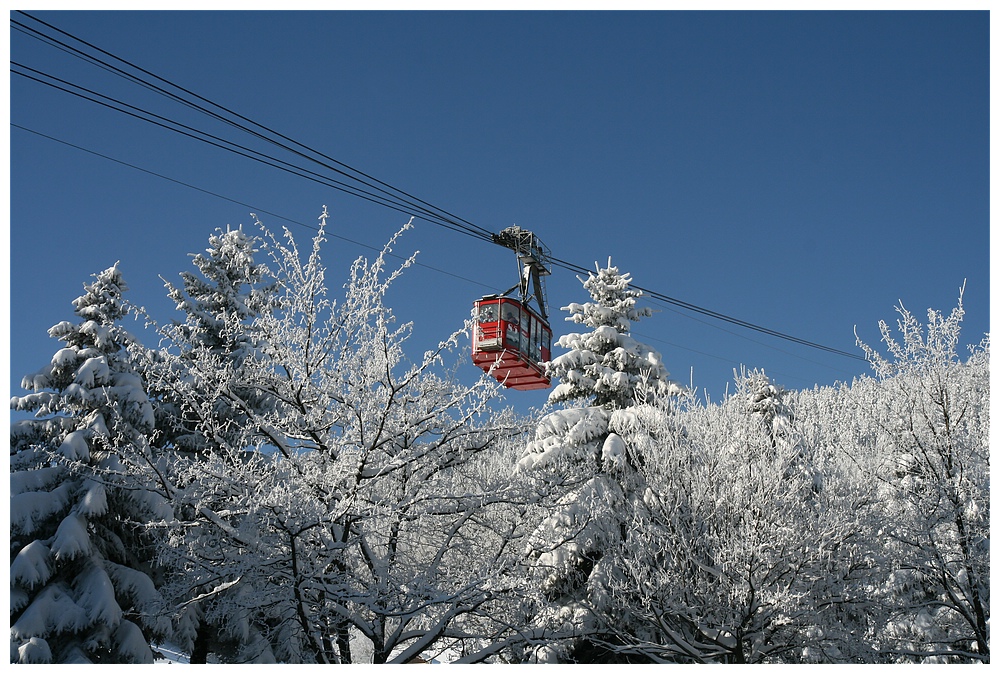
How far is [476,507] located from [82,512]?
10.0m

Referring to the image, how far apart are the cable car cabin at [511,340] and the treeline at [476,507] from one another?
3.57m

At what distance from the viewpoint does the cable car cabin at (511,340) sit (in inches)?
939

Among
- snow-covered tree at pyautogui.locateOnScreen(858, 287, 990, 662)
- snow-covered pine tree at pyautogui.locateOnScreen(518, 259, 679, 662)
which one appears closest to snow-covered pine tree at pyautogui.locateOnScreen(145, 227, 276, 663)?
snow-covered pine tree at pyautogui.locateOnScreen(518, 259, 679, 662)

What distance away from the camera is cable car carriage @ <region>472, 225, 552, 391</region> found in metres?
23.9

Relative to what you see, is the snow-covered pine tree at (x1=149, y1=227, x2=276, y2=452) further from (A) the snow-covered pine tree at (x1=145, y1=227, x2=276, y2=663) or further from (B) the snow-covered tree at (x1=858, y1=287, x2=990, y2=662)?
(B) the snow-covered tree at (x1=858, y1=287, x2=990, y2=662)

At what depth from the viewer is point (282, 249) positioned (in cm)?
1207

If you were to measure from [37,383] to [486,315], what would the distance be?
12013mm

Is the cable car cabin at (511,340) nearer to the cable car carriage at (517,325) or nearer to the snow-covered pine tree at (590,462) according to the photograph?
the cable car carriage at (517,325)

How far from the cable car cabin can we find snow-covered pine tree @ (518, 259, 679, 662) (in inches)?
132

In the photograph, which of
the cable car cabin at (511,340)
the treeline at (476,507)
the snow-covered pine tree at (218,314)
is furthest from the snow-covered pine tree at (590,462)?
the snow-covered pine tree at (218,314)

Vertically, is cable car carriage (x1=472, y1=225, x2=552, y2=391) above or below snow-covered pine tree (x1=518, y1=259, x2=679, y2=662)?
above

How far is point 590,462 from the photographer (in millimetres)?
17688

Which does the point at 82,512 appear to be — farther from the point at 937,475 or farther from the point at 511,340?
the point at 937,475
